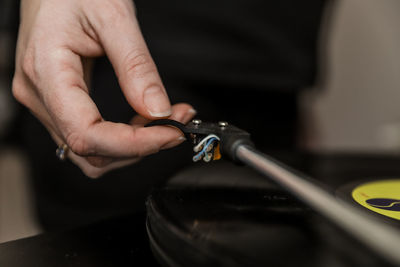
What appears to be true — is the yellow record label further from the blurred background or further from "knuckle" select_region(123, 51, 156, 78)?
the blurred background

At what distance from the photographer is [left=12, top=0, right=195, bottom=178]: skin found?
394 mm

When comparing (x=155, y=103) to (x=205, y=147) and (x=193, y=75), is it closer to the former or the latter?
(x=205, y=147)

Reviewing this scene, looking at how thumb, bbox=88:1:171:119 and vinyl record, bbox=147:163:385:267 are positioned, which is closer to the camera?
vinyl record, bbox=147:163:385:267

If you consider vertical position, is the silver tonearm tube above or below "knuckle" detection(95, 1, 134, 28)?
below

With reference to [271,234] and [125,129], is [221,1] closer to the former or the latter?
[125,129]

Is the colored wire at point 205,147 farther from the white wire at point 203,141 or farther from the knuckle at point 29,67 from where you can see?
the knuckle at point 29,67

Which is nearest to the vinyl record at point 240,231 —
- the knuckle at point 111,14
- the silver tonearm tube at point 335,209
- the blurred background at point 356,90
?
the silver tonearm tube at point 335,209

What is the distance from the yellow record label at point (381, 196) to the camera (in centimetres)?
45

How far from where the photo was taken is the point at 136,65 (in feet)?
1.37

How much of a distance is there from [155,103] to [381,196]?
0.34 meters

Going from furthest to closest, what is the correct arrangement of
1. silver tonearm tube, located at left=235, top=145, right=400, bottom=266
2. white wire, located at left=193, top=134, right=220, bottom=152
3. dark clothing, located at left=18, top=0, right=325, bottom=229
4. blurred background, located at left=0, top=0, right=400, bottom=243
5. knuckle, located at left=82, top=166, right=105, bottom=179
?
blurred background, located at left=0, top=0, right=400, bottom=243 → dark clothing, located at left=18, top=0, right=325, bottom=229 → knuckle, located at left=82, top=166, right=105, bottom=179 → white wire, located at left=193, top=134, right=220, bottom=152 → silver tonearm tube, located at left=235, top=145, right=400, bottom=266

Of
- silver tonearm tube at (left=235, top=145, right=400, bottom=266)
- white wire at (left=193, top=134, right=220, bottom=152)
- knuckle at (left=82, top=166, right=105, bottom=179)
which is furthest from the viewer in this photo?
knuckle at (left=82, top=166, right=105, bottom=179)

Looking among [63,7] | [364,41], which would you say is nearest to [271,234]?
[63,7]

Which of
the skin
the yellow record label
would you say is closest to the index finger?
the skin
